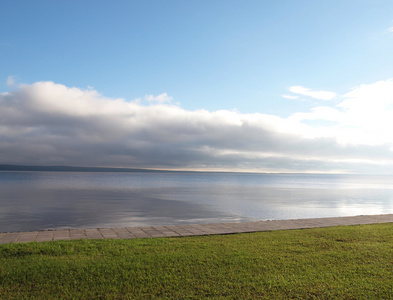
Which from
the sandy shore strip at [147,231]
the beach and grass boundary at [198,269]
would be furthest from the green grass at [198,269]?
the sandy shore strip at [147,231]

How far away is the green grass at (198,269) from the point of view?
4695mm

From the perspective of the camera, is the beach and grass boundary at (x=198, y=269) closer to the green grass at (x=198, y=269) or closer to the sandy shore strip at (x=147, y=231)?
the green grass at (x=198, y=269)

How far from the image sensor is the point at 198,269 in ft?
18.4

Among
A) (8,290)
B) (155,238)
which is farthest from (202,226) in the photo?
(8,290)

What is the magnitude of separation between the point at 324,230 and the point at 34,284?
769 cm

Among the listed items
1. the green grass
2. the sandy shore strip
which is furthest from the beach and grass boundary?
the sandy shore strip

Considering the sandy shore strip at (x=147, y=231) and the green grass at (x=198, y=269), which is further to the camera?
the sandy shore strip at (x=147, y=231)

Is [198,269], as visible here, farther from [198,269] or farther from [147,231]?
[147,231]

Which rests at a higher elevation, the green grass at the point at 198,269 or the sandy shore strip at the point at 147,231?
the green grass at the point at 198,269

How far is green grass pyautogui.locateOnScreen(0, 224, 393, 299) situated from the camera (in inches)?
185

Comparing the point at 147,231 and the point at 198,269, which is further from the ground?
the point at 198,269

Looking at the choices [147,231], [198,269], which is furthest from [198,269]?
[147,231]

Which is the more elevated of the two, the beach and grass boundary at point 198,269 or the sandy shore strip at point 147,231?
the beach and grass boundary at point 198,269

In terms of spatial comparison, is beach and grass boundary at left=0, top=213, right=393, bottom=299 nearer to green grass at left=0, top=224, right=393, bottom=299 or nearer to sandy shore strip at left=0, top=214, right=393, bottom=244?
green grass at left=0, top=224, right=393, bottom=299
